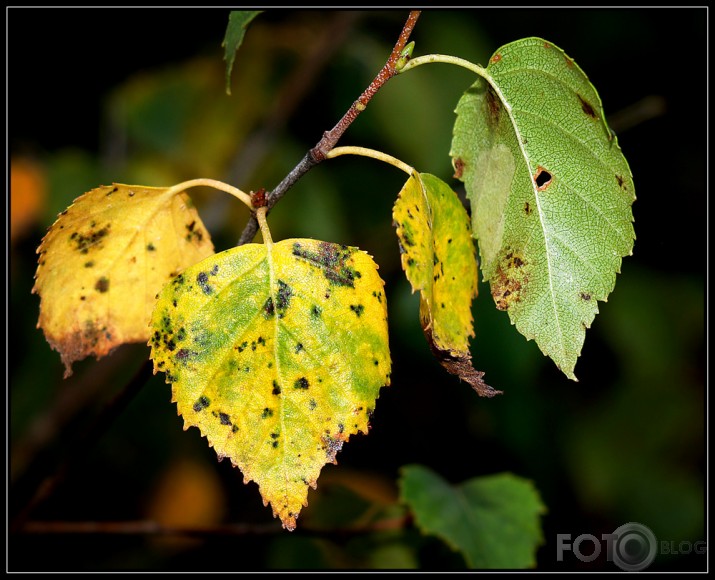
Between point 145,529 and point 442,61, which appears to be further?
point 145,529

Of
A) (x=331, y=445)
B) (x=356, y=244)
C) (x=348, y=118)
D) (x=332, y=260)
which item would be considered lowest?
(x=356, y=244)

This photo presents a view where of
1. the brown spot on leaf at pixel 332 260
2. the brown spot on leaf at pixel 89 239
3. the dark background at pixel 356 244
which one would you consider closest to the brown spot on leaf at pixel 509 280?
the brown spot on leaf at pixel 332 260

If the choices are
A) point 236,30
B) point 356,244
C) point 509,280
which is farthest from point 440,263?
point 356,244

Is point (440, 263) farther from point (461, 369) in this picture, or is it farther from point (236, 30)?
point (236, 30)

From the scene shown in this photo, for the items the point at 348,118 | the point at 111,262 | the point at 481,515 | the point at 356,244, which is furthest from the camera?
the point at 356,244

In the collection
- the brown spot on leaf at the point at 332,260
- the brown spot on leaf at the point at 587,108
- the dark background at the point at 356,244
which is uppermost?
the brown spot on leaf at the point at 587,108

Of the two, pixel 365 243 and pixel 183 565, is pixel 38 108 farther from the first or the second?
pixel 183 565

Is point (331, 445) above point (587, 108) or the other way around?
the other way around

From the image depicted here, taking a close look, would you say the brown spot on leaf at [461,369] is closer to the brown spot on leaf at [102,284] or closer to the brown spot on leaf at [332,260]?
the brown spot on leaf at [332,260]
